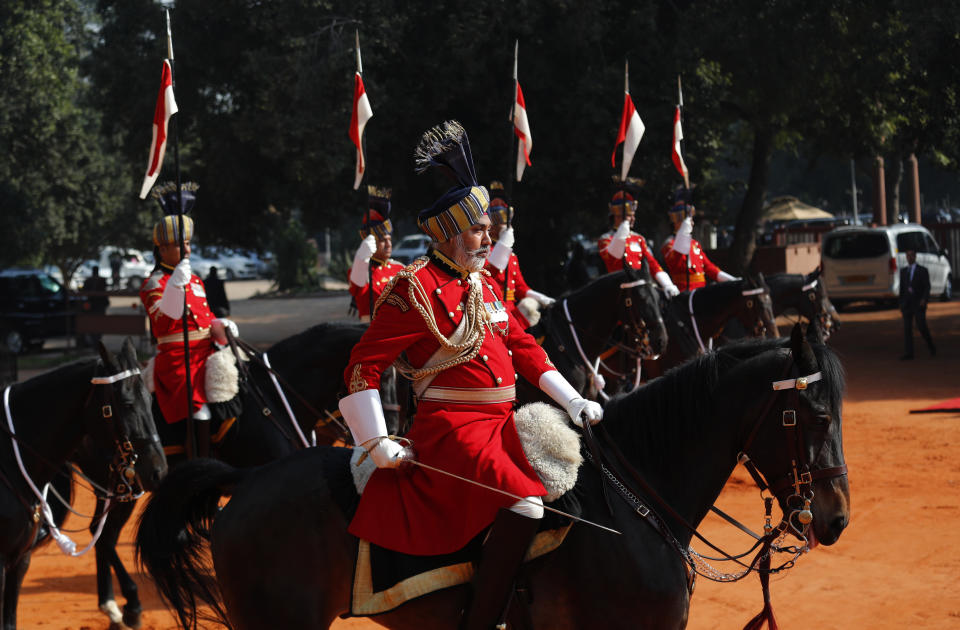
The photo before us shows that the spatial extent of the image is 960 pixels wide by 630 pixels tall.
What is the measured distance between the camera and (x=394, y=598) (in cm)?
384

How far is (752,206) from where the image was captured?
75.8ft

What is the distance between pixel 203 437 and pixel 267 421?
0.47 metres

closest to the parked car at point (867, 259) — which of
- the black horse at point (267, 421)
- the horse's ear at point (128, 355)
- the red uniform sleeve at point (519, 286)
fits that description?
the red uniform sleeve at point (519, 286)

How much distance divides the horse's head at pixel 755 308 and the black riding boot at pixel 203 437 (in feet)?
20.3

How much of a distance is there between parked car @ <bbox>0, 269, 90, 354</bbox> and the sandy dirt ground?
13757mm

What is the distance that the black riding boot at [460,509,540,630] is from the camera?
3766mm

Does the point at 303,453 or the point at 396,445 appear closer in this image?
the point at 396,445

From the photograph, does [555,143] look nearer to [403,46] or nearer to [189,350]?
[403,46]

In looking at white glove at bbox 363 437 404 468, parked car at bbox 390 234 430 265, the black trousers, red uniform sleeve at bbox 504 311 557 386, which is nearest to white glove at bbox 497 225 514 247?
Result: red uniform sleeve at bbox 504 311 557 386

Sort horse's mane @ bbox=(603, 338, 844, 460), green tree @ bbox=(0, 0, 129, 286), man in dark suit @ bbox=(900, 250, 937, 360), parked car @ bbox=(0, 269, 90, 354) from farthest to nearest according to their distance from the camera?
green tree @ bbox=(0, 0, 129, 286) → parked car @ bbox=(0, 269, 90, 354) → man in dark suit @ bbox=(900, 250, 937, 360) → horse's mane @ bbox=(603, 338, 844, 460)

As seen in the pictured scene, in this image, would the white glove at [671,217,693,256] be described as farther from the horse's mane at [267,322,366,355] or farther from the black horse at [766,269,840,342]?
the horse's mane at [267,322,366,355]

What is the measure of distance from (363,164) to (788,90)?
12.3 meters

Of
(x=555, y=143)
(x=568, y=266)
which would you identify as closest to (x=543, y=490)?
(x=555, y=143)

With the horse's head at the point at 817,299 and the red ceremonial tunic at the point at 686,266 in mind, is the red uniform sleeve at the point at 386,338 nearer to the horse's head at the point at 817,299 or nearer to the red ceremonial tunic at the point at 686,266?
Answer: the red ceremonial tunic at the point at 686,266
